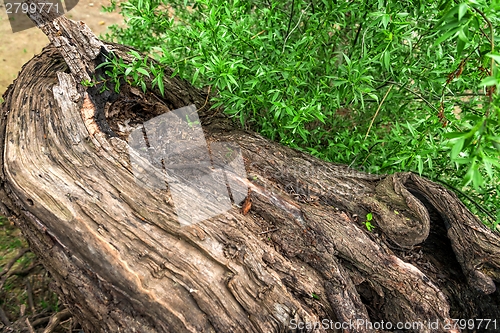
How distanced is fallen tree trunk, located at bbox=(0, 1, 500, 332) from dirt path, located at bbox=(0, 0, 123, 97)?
13.5 ft

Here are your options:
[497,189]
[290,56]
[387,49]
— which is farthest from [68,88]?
[497,189]

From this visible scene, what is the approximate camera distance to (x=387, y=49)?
6.98ft

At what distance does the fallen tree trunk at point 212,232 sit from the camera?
2.01 metres

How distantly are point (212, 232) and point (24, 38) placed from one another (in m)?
6.65

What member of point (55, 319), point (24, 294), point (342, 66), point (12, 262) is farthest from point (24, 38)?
point (342, 66)

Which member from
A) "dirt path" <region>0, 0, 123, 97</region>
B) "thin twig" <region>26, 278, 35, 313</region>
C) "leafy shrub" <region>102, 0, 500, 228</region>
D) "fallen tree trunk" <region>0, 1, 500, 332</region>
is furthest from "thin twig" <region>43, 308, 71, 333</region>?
"dirt path" <region>0, 0, 123, 97</region>

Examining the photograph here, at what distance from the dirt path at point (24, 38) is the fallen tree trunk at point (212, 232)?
4.11 meters

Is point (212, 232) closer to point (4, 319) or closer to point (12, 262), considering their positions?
point (4, 319)

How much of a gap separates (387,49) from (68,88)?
7.36 ft

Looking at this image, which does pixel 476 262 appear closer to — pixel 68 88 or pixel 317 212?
pixel 317 212

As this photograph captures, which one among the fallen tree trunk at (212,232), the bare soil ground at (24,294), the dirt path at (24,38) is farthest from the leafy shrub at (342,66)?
the dirt path at (24,38)

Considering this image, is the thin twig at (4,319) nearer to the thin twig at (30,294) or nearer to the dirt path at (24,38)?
the thin twig at (30,294)

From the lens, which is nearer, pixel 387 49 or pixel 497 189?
pixel 387 49

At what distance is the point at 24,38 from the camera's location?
258 inches
